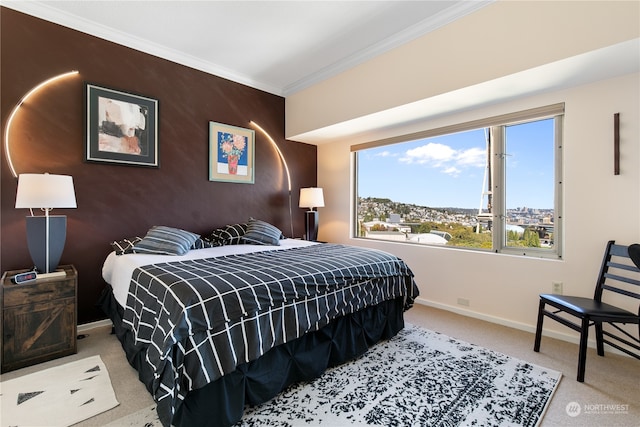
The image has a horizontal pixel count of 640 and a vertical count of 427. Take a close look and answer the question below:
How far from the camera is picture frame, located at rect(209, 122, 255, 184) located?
364cm

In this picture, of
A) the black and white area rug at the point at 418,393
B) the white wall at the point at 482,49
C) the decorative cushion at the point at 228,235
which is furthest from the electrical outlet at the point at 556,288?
the decorative cushion at the point at 228,235

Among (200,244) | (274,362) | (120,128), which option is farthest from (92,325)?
(274,362)

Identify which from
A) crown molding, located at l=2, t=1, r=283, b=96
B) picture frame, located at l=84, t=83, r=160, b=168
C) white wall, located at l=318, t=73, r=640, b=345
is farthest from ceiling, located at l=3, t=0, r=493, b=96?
white wall, located at l=318, t=73, r=640, b=345

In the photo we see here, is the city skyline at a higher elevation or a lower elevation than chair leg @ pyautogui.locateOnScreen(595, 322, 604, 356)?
higher

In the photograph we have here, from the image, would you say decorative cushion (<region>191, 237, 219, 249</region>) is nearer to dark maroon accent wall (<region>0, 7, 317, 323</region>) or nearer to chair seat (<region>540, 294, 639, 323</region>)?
dark maroon accent wall (<region>0, 7, 317, 323</region>)

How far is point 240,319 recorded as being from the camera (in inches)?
61.6

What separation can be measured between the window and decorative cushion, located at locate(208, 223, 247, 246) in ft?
6.24

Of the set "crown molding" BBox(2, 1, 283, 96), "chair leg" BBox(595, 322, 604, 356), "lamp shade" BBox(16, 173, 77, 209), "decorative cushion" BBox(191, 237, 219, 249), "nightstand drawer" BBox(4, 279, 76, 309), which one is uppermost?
"crown molding" BBox(2, 1, 283, 96)

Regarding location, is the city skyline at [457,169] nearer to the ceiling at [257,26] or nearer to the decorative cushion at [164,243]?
the ceiling at [257,26]

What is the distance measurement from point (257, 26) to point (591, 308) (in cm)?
357

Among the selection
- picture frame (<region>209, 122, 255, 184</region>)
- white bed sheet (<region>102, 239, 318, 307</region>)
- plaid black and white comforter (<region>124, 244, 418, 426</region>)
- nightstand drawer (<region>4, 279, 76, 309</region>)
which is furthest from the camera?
picture frame (<region>209, 122, 255, 184</region>)

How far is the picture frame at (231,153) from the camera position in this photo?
143 inches

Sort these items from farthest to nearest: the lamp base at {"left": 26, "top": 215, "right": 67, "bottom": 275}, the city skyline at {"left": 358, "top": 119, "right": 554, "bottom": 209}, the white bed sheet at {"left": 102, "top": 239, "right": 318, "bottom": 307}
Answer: the city skyline at {"left": 358, "top": 119, "right": 554, "bottom": 209}
the lamp base at {"left": 26, "top": 215, "right": 67, "bottom": 275}
the white bed sheet at {"left": 102, "top": 239, "right": 318, "bottom": 307}

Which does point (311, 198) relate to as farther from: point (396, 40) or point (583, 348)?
point (583, 348)
